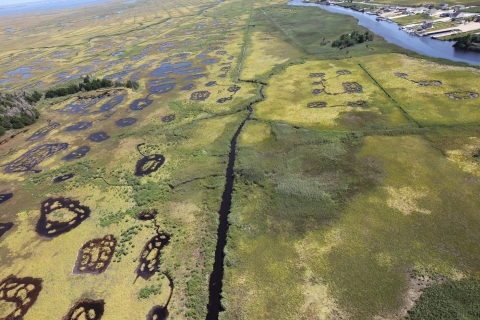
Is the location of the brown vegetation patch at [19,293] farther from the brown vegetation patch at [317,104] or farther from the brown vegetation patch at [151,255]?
the brown vegetation patch at [317,104]

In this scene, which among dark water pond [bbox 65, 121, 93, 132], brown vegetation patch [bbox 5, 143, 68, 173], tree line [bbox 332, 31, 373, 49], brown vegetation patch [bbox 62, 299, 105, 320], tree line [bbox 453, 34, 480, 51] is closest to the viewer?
brown vegetation patch [bbox 62, 299, 105, 320]

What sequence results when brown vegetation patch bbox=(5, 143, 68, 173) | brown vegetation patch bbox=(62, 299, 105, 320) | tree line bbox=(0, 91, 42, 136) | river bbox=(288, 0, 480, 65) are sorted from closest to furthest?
1. brown vegetation patch bbox=(62, 299, 105, 320)
2. brown vegetation patch bbox=(5, 143, 68, 173)
3. tree line bbox=(0, 91, 42, 136)
4. river bbox=(288, 0, 480, 65)

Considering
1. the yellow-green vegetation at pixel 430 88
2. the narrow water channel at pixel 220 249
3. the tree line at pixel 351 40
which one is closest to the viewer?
the narrow water channel at pixel 220 249

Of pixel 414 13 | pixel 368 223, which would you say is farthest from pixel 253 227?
pixel 414 13

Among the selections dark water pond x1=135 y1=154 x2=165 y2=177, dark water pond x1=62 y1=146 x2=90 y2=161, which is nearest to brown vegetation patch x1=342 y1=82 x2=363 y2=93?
dark water pond x1=135 y1=154 x2=165 y2=177

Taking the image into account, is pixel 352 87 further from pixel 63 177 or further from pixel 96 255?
pixel 63 177

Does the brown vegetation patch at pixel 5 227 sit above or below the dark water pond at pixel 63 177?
below

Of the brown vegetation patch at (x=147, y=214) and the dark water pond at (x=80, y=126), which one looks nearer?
the brown vegetation patch at (x=147, y=214)

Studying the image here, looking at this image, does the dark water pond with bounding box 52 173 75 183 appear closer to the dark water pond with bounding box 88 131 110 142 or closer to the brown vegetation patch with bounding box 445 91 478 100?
the dark water pond with bounding box 88 131 110 142

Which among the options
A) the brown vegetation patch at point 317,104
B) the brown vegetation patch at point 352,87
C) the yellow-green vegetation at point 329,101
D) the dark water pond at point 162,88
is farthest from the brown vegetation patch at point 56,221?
the brown vegetation patch at point 352,87
